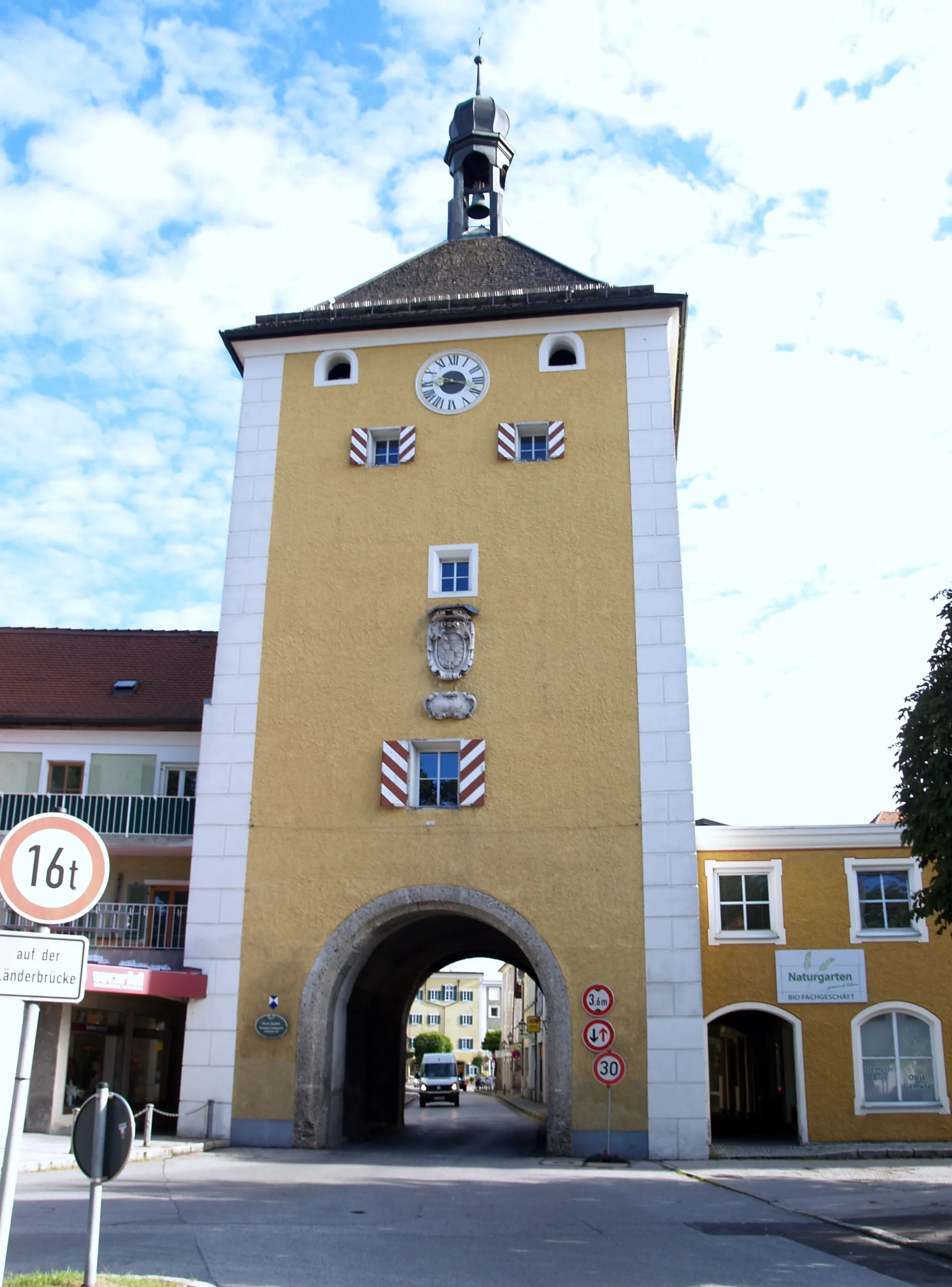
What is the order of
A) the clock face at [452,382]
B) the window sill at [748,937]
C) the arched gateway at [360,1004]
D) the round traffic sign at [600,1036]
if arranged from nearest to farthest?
the round traffic sign at [600,1036] → the arched gateway at [360,1004] → the window sill at [748,937] → the clock face at [452,382]

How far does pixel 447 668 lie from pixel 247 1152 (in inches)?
327

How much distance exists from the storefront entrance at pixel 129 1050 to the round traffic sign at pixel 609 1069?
24.8 ft

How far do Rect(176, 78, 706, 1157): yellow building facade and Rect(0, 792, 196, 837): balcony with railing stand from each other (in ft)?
8.13

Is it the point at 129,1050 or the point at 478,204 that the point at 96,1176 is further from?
the point at 478,204

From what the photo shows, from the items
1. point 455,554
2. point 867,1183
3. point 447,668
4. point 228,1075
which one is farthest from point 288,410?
point 867,1183

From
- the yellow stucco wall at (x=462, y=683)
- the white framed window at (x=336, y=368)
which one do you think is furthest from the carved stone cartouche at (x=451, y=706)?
the white framed window at (x=336, y=368)

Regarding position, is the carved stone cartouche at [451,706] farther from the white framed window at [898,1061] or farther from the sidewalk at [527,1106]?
the sidewalk at [527,1106]

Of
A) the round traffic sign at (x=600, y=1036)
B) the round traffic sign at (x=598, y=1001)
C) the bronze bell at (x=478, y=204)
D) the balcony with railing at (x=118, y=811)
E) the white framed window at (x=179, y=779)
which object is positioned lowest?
the round traffic sign at (x=600, y=1036)

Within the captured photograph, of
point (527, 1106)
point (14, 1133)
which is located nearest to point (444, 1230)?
point (14, 1133)

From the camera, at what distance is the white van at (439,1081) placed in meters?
52.5

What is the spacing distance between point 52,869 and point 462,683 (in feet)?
50.3

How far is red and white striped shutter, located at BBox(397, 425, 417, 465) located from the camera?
2347 centimetres

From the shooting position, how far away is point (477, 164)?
30.1 meters

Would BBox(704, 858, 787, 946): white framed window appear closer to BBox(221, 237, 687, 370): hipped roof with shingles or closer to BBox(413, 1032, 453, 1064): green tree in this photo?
BBox(221, 237, 687, 370): hipped roof with shingles
